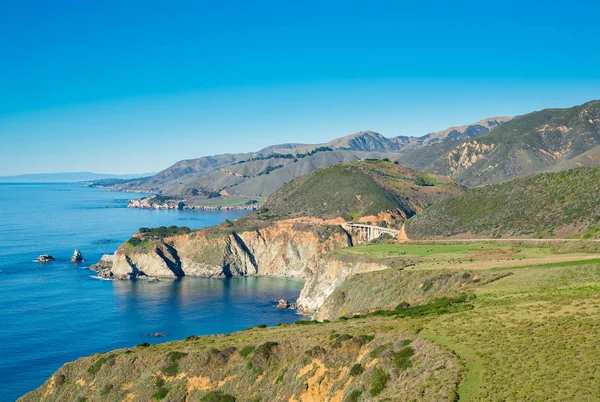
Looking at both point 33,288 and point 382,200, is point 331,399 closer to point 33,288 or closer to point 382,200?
point 33,288

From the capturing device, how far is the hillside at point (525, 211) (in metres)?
101

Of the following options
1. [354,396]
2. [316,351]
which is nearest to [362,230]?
[316,351]

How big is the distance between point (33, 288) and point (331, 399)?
113303 mm

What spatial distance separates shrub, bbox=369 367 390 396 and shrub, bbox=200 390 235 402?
13695 mm

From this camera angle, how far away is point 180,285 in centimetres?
14575

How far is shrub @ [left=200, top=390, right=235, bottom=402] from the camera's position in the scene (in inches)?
1900

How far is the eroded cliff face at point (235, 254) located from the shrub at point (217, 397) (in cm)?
10272

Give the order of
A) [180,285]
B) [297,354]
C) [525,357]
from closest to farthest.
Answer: [525,357], [297,354], [180,285]

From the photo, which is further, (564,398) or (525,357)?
(525,357)

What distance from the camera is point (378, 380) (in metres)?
38.5

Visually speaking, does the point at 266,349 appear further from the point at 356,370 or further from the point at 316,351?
the point at 356,370

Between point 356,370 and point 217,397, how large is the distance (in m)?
12.8

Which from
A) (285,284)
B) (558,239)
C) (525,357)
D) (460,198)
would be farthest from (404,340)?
(285,284)

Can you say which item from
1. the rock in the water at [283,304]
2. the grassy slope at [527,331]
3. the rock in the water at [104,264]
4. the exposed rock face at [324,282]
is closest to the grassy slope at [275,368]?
the grassy slope at [527,331]
